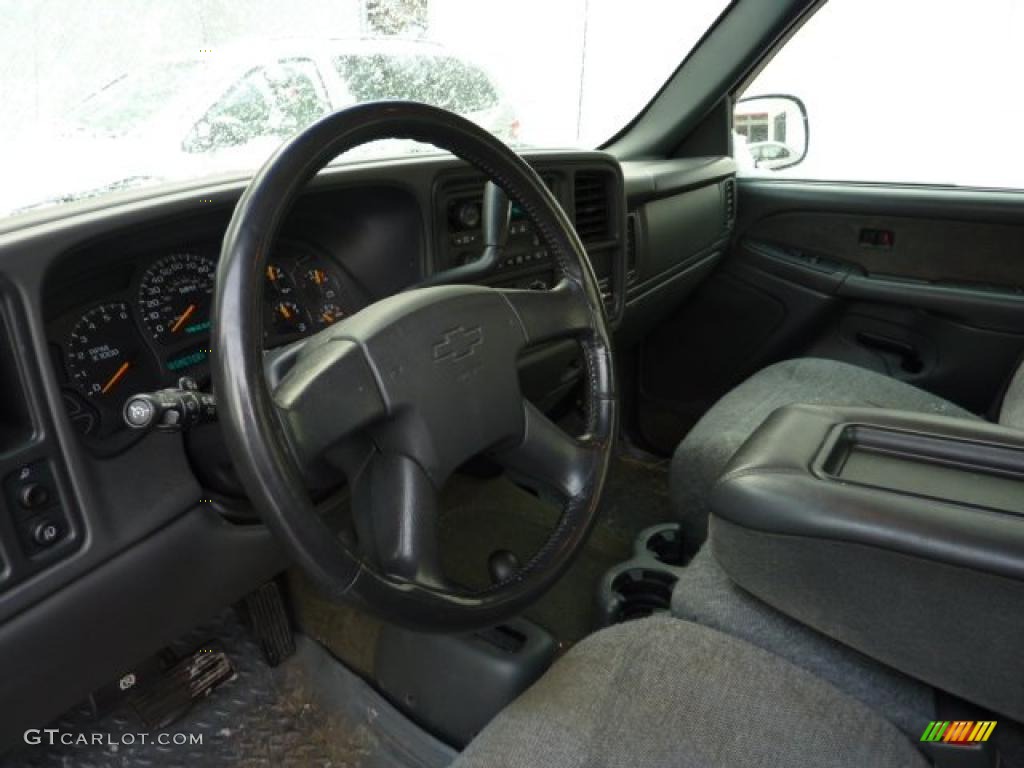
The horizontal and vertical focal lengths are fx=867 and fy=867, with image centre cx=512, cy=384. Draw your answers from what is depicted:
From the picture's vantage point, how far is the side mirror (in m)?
2.29

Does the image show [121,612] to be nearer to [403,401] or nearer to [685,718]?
[403,401]

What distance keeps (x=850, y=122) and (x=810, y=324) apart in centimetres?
52

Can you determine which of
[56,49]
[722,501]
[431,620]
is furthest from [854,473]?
[56,49]

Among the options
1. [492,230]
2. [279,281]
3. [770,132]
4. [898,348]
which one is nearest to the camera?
[279,281]

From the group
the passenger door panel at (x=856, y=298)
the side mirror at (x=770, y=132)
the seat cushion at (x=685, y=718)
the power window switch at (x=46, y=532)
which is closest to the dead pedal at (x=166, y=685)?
the power window switch at (x=46, y=532)

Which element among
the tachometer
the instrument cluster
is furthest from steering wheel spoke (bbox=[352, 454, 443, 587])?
the tachometer

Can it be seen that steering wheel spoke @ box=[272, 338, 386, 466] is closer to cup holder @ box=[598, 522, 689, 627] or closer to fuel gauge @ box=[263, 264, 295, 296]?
fuel gauge @ box=[263, 264, 295, 296]

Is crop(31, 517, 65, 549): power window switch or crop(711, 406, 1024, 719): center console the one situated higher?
crop(31, 517, 65, 549): power window switch

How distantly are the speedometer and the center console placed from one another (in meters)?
0.64

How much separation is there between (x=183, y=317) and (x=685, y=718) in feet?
2.29

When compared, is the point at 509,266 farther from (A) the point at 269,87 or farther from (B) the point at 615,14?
(B) the point at 615,14

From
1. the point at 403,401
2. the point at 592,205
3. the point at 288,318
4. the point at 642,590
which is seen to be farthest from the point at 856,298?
the point at 403,401

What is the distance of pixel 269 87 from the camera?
1287mm

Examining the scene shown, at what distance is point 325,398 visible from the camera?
74 centimetres
